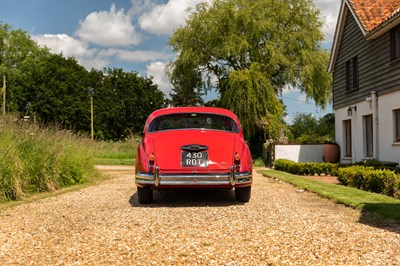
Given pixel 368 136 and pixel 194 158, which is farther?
pixel 368 136

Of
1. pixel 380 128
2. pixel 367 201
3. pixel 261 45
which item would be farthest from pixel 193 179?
pixel 261 45

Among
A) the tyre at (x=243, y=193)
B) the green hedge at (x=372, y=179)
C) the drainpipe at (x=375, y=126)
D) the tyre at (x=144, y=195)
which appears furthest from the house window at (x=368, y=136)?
the tyre at (x=144, y=195)

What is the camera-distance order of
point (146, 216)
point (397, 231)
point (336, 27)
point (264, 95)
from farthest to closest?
point (264, 95) < point (336, 27) < point (146, 216) < point (397, 231)

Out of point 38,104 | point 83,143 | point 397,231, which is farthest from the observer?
point 38,104

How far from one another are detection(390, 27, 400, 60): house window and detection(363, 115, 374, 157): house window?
2884 millimetres

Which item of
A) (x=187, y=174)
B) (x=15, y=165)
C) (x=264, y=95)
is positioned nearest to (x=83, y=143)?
(x=15, y=165)

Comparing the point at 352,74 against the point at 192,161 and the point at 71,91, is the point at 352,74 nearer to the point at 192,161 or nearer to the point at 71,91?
the point at 192,161

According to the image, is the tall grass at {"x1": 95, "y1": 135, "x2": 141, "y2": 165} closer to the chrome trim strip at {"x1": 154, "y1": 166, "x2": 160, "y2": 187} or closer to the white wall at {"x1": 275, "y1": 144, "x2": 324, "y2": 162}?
the white wall at {"x1": 275, "y1": 144, "x2": 324, "y2": 162}

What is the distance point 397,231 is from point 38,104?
49004 millimetres

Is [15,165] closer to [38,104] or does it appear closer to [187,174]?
[187,174]

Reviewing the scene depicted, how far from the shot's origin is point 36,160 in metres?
8.70

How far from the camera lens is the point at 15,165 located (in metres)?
7.72

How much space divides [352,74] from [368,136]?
3.09 meters

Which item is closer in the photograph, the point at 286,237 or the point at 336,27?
the point at 286,237
